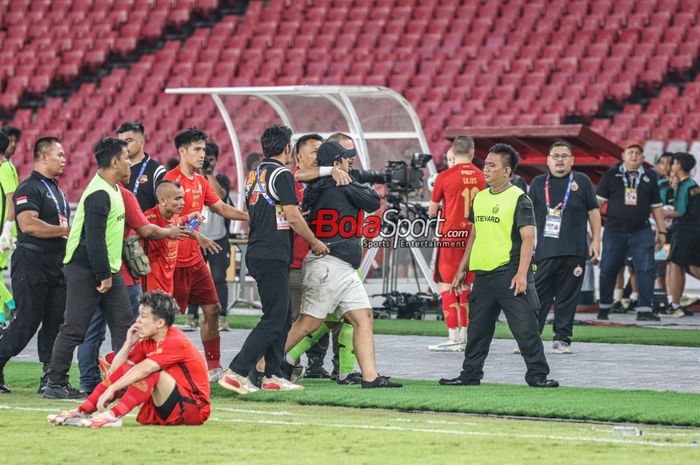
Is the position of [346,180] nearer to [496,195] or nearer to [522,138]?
[496,195]

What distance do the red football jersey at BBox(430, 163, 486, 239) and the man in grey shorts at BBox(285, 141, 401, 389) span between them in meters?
3.39

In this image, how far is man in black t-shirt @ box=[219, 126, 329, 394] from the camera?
9938mm

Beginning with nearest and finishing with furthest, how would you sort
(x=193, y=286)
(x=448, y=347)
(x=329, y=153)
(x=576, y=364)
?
(x=329, y=153), (x=193, y=286), (x=576, y=364), (x=448, y=347)

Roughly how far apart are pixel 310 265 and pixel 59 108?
22025mm

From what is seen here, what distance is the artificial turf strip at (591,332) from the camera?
1429 centimetres

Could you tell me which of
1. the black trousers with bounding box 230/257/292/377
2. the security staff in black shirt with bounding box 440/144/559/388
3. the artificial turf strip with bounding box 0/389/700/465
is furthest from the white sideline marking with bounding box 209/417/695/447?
the security staff in black shirt with bounding box 440/144/559/388

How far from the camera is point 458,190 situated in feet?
44.9

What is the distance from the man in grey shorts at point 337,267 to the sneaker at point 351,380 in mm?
442

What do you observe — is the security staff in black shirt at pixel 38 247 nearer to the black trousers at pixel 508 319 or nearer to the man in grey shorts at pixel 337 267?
the man in grey shorts at pixel 337 267

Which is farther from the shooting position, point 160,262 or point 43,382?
point 43,382

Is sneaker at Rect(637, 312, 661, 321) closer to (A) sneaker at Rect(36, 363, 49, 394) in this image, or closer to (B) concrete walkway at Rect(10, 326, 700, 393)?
(B) concrete walkway at Rect(10, 326, 700, 393)

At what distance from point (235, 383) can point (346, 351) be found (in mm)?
1216

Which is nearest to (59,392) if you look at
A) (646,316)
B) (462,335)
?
(462,335)

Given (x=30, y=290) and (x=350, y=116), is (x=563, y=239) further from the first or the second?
(x=350, y=116)
